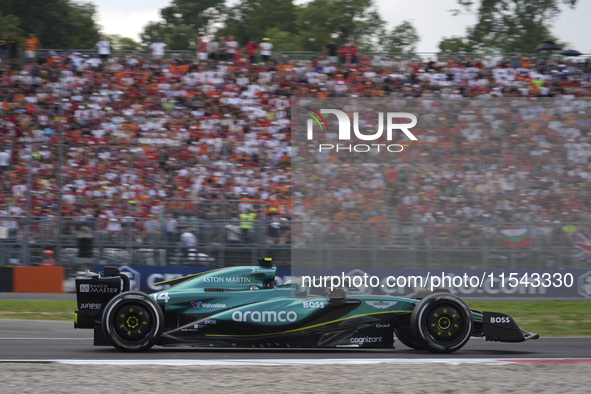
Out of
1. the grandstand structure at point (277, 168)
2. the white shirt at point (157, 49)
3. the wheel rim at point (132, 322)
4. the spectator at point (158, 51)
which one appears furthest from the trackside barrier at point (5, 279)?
the white shirt at point (157, 49)

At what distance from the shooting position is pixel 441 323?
275 inches

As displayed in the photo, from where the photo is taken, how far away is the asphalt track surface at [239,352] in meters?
6.91

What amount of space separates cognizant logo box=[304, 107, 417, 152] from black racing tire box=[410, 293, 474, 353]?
29.4 feet

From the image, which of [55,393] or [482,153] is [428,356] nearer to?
[55,393]

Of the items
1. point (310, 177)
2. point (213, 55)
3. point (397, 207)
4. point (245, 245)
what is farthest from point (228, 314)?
point (213, 55)

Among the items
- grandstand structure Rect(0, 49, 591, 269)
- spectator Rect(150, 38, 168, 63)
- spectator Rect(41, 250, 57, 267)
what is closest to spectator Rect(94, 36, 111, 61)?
grandstand structure Rect(0, 49, 591, 269)

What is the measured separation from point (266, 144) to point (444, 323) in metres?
10.0

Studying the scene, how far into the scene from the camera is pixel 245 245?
13.3m

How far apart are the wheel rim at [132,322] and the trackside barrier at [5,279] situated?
24.8 feet

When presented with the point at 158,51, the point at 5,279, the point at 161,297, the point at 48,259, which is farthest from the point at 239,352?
the point at 158,51

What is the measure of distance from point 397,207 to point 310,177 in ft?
7.52

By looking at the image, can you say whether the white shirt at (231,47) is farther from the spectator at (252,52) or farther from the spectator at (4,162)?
the spectator at (4,162)

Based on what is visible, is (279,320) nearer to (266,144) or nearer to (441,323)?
(441,323)

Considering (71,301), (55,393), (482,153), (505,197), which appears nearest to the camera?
(55,393)
